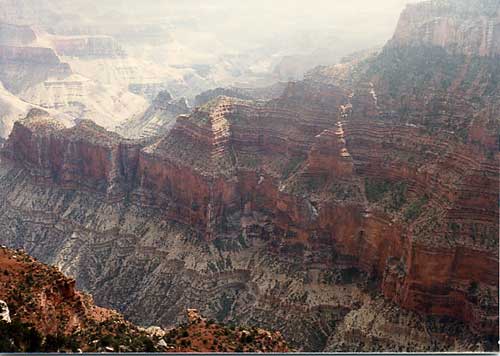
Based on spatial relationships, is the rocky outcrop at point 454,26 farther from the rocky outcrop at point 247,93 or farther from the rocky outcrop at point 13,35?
the rocky outcrop at point 13,35

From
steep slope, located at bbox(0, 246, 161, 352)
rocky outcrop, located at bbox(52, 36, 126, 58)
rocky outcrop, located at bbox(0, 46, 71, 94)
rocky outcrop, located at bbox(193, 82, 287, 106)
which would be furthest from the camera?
rocky outcrop, located at bbox(52, 36, 126, 58)

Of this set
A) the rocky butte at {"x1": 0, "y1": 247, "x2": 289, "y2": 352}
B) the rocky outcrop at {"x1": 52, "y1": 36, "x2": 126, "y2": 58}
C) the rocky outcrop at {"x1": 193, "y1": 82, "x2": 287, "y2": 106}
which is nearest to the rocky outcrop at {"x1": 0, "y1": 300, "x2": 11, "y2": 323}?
the rocky butte at {"x1": 0, "y1": 247, "x2": 289, "y2": 352}

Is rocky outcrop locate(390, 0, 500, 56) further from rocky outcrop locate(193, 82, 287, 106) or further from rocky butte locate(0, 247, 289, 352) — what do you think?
rocky butte locate(0, 247, 289, 352)

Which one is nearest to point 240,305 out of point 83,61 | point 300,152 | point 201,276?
point 201,276

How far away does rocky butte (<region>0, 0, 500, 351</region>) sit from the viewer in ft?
136

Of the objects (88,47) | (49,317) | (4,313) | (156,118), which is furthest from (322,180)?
(88,47)

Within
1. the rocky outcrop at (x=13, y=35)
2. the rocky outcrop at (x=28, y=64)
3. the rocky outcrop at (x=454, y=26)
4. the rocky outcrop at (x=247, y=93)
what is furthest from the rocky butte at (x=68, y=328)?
the rocky outcrop at (x=13, y=35)

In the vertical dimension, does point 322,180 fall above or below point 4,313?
below

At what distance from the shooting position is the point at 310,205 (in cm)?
4978

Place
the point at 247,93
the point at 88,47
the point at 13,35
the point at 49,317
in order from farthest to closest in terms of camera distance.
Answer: the point at 88,47, the point at 13,35, the point at 247,93, the point at 49,317

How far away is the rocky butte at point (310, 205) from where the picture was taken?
41.4 m

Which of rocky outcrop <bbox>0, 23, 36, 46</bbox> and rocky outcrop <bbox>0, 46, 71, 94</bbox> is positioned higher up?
rocky outcrop <bbox>0, 23, 36, 46</bbox>

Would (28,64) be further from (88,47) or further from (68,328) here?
(68,328)

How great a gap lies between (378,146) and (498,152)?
10.4 metres
